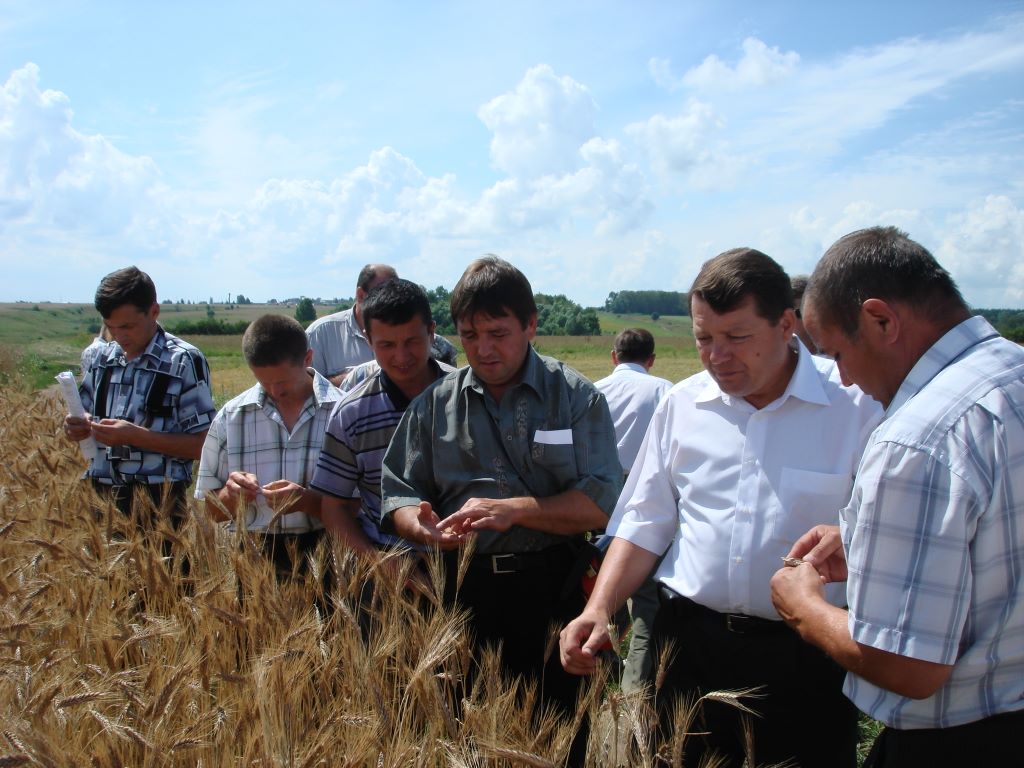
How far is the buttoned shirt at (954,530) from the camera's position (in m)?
1.53

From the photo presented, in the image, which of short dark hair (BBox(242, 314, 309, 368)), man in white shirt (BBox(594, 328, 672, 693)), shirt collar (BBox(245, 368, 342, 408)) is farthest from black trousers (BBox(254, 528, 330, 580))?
man in white shirt (BBox(594, 328, 672, 693))

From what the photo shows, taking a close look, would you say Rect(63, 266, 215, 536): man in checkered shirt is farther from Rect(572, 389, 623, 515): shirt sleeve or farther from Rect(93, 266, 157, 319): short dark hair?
Rect(572, 389, 623, 515): shirt sleeve

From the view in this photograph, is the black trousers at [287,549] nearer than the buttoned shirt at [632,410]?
Yes

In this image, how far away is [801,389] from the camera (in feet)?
7.91

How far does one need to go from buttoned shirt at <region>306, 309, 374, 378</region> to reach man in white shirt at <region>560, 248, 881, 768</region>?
13.5 ft

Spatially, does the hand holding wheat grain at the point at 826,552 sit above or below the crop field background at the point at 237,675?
above

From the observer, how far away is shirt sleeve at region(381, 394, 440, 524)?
285cm

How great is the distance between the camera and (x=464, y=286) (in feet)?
9.31

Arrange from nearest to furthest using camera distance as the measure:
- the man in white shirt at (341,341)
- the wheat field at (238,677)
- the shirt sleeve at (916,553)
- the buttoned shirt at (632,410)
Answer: the shirt sleeve at (916,553), the wheat field at (238,677), the buttoned shirt at (632,410), the man in white shirt at (341,341)

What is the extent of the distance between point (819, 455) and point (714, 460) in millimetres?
301

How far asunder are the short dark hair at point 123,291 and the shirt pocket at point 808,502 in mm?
3542

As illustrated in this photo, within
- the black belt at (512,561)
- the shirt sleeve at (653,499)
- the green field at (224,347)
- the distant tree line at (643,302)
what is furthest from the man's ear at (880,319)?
the distant tree line at (643,302)

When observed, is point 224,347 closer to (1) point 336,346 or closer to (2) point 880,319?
(1) point 336,346

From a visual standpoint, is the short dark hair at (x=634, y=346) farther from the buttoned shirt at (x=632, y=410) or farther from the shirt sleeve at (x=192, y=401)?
the shirt sleeve at (x=192, y=401)
